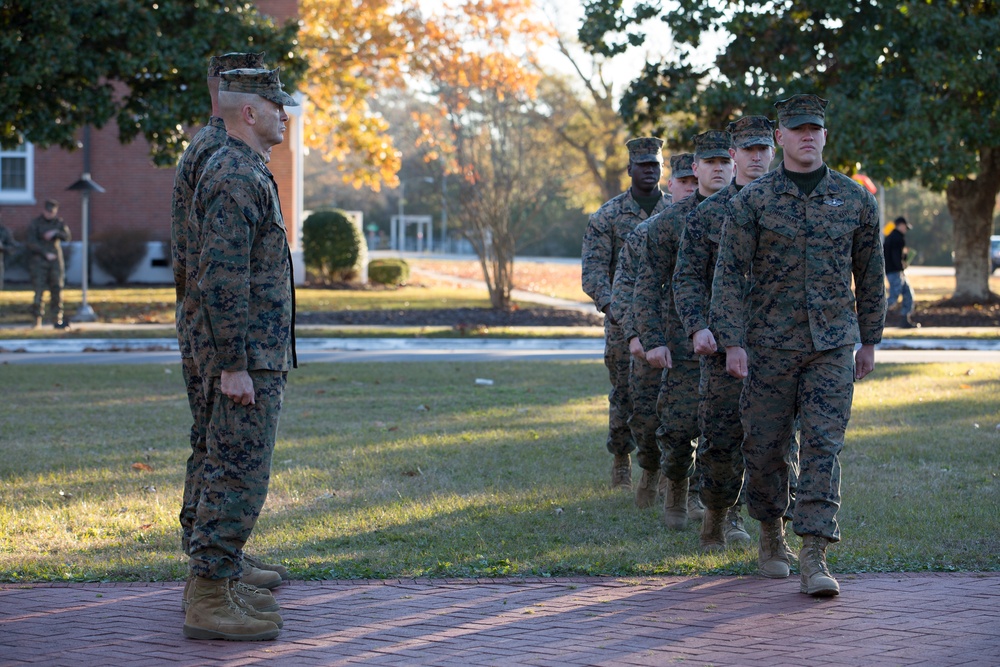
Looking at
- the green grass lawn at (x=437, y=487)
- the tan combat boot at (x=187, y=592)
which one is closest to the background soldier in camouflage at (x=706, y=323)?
the green grass lawn at (x=437, y=487)

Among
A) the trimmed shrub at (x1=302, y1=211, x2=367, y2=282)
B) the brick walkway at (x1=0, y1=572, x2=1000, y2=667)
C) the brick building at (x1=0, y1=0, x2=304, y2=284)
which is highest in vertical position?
the brick building at (x1=0, y1=0, x2=304, y2=284)

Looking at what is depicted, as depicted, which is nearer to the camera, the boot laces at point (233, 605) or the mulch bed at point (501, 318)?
the boot laces at point (233, 605)

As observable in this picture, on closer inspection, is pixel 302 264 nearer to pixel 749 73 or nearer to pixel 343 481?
pixel 749 73

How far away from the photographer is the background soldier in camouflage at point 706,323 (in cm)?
642

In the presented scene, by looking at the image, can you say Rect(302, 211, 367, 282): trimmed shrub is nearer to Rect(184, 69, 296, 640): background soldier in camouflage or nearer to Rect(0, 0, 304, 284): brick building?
Rect(0, 0, 304, 284): brick building

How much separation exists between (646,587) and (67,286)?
1107 inches

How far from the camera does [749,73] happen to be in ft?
75.7

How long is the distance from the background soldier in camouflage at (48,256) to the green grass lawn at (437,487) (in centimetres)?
791

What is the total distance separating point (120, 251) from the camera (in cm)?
3130

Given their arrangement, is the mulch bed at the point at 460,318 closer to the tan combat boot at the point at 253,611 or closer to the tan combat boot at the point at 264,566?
the tan combat boot at the point at 264,566

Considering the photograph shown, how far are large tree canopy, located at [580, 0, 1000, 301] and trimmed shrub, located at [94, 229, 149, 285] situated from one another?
14469mm

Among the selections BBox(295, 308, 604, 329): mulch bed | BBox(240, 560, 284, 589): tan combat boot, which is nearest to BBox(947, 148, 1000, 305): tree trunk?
BBox(295, 308, 604, 329): mulch bed

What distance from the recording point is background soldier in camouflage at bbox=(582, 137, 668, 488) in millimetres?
8117

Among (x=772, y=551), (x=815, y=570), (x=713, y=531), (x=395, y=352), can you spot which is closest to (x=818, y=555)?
(x=815, y=570)
